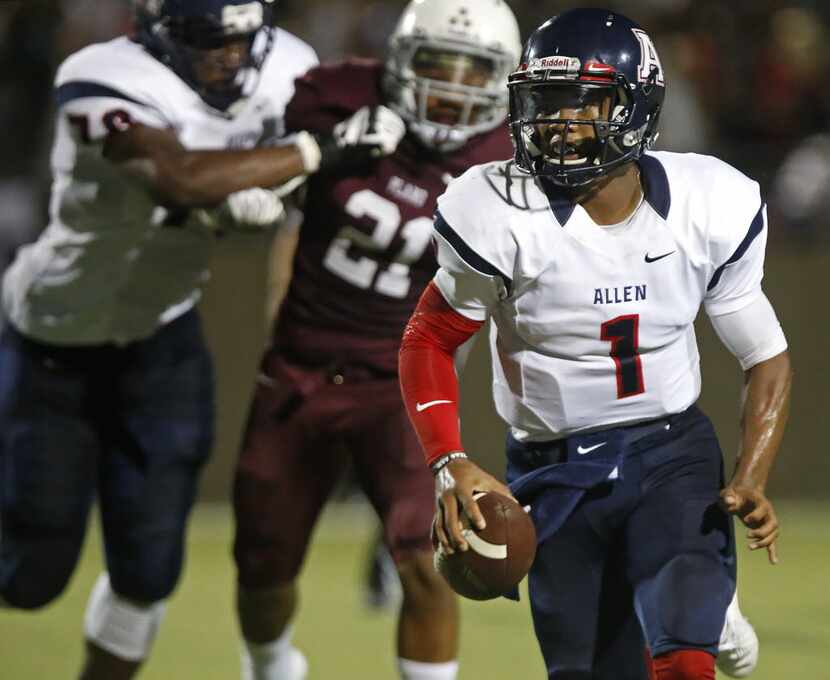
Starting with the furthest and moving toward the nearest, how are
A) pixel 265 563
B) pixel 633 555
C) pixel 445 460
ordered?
pixel 265 563, pixel 633 555, pixel 445 460

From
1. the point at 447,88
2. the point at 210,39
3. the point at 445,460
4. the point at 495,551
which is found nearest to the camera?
the point at 495,551

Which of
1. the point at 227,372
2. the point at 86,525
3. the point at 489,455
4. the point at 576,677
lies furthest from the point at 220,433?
the point at 576,677

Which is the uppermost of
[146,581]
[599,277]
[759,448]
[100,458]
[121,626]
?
[599,277]

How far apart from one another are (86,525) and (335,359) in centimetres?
76

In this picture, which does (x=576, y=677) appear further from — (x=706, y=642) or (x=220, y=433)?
(x=220, y=433)

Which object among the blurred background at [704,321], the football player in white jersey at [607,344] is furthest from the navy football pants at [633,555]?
the blurred background at [704,321]

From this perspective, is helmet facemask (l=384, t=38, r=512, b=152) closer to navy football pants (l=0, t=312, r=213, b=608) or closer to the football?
navy football pants (l=0, t=312, r=213, b=608)

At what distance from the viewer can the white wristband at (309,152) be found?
3.92 metres

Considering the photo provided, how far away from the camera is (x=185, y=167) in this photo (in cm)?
382

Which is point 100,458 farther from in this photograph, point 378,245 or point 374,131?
point 374,131

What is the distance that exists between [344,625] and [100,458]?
5.11 ft

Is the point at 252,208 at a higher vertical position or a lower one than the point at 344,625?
higher

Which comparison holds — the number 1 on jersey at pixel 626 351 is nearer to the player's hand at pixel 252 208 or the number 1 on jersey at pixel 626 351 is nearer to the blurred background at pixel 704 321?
the player's hand at pixel 252 208

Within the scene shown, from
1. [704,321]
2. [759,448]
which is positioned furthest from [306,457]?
[704,321]
